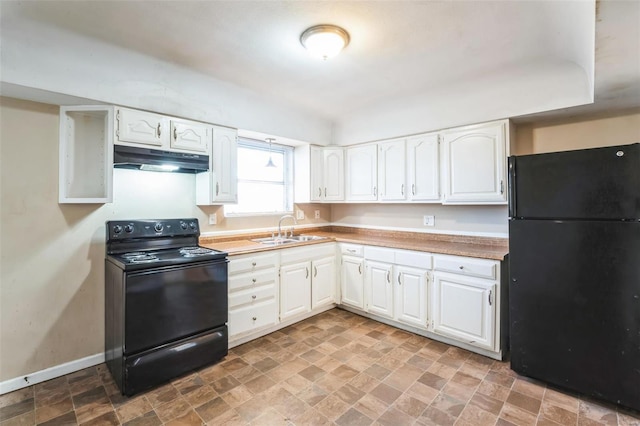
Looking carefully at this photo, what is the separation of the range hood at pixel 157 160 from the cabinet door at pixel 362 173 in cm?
185

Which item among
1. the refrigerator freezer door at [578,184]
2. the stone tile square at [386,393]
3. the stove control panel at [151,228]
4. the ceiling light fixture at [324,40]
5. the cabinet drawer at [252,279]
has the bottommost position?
the stone tile square at [386,393]

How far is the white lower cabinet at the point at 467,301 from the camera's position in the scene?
2465 millimetres

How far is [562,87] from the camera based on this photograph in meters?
2.42

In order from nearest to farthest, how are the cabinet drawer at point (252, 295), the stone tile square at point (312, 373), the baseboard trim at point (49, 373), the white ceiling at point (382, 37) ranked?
the white ceiling at point (382, 37) < the baseboard trim at point (49, 373) < the stone tile square at point (312, 373) < the cabinet drawer at point (252, 295)

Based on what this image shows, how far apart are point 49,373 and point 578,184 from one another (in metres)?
3.99

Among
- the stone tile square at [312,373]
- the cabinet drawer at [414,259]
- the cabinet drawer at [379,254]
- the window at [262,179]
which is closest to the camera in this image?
the stone tile square at [312,373]

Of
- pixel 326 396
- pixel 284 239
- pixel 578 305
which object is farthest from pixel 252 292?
pixel 578 305

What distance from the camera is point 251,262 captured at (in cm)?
281

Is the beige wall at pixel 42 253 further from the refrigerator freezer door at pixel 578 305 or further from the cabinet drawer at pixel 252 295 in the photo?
the refrigerator freezer door at pixel 578 305

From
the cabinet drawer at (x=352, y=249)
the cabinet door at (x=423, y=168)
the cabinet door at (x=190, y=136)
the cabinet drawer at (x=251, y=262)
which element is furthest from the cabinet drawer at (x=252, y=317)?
the cabinet door at (x=423, y=168)

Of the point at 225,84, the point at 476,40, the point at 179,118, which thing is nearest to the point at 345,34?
the point at 476,40

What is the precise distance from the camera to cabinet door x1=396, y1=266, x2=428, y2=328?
288 centimetres

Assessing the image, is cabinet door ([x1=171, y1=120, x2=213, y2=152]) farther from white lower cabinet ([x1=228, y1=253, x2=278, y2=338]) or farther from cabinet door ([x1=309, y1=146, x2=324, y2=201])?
cabinet door ([x1=309, y1=146, x2=324, y2=201])

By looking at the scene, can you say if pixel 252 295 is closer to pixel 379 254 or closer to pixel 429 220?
pixel 379 254
